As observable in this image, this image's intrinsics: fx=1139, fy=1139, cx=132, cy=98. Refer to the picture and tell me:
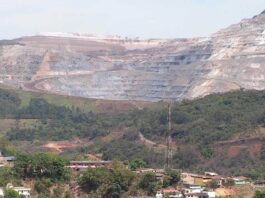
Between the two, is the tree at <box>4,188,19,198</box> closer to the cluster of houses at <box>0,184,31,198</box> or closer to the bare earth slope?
the cluster of houses at <box>0,184,31,198</box>

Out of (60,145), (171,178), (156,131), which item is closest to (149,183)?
(171,178)

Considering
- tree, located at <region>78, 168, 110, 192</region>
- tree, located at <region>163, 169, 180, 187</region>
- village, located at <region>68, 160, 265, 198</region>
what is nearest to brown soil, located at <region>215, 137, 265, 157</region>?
village, located at <region>68, 160, 265, 198</region>

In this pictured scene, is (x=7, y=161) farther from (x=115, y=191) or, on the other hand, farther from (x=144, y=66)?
(x=144, y=66)

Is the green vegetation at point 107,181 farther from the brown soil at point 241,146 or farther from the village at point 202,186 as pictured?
the brown soil at point 241,146

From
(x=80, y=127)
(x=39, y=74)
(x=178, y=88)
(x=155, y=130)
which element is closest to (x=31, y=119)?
(x=80, y=127)

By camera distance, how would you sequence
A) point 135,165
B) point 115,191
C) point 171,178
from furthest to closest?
point 135,165, point 171,178, point 115,191

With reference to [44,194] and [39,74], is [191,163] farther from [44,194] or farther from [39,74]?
[39,74]

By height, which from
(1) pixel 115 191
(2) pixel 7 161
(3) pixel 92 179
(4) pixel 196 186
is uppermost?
(2) pixel 7 161
